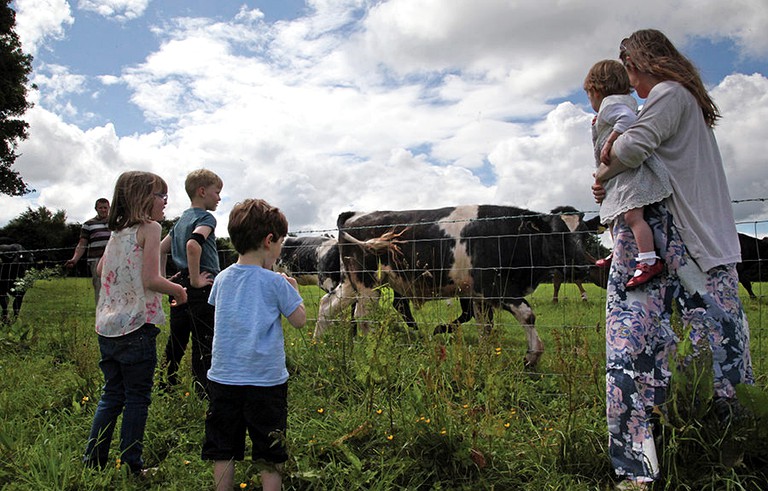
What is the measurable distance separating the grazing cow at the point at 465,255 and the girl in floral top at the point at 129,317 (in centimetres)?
319

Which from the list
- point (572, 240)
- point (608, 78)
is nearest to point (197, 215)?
point (608, 78)

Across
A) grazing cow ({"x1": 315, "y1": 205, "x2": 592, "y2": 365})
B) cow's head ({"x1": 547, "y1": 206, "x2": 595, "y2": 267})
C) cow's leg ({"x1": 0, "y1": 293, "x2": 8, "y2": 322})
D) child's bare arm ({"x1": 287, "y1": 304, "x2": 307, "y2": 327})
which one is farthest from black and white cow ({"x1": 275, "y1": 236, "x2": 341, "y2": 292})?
child's bare arm ({"x1": 287, "y1": 304, "x2": 307, "y2": 327})

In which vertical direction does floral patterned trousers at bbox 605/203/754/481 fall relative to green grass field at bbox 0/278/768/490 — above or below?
above

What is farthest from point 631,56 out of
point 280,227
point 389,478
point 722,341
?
point 389,478

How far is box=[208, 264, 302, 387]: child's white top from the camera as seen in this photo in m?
2.50

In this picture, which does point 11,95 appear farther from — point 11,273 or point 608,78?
point 608,78

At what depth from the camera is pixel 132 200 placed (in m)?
3.08

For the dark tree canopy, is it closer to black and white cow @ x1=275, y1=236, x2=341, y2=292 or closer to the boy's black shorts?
black and white cow @ x1=275, y1=236, x2=341, y2=292

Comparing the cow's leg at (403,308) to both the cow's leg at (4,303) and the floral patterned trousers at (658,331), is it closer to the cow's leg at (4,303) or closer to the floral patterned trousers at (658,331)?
the floral patterned trousers at (658,331)

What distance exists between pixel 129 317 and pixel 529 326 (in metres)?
3.77

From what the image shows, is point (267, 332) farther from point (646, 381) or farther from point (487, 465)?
point (646, 381)

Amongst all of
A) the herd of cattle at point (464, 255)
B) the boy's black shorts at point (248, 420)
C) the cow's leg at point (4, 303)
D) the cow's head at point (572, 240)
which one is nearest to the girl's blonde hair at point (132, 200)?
the boy's black shorts at point (248, 420)

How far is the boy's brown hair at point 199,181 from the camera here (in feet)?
12.8

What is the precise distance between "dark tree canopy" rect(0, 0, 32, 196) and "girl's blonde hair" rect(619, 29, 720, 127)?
2126 cm
